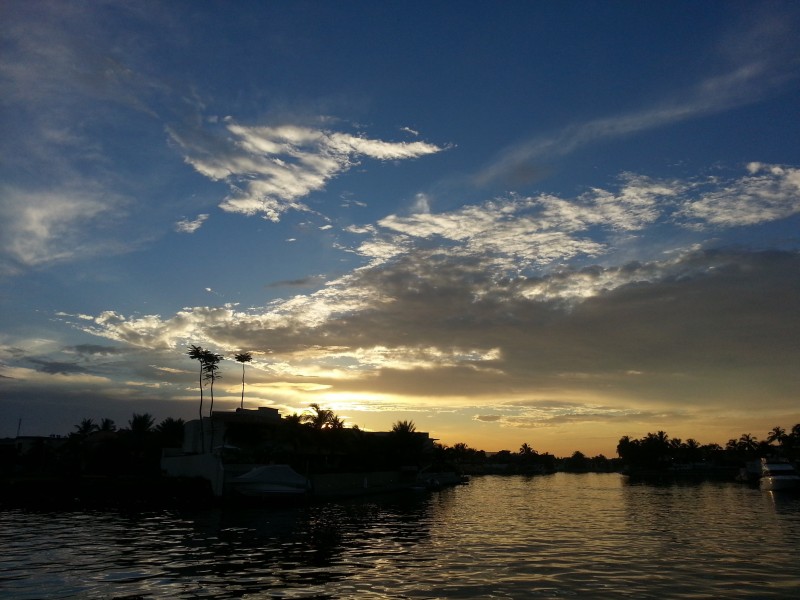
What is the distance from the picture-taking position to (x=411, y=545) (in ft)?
98.2

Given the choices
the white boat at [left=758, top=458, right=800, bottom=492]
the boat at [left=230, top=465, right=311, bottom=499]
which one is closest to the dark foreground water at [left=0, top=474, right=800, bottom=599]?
the boat at [left=230, top=465, right=311, bottom=499]

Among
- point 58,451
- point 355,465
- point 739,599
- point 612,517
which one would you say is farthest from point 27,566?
point 58,451

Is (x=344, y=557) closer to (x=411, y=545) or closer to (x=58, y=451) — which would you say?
(x=411, y=545)

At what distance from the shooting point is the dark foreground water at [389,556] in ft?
62.4

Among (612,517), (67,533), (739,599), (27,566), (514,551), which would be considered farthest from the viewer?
(612,517)

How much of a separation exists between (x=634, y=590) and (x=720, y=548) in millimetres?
12537

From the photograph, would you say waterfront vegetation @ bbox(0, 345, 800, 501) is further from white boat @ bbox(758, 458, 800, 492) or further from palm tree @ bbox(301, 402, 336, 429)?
white boat @ bbox(758, 458, 800, 492)

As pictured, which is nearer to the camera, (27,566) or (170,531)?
(27,566)

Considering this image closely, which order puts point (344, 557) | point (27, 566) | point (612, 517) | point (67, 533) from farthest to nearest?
point (612, 517) < point (67, 533) < point (344, 557) < point (27, 566)

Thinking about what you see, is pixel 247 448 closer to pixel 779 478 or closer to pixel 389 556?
pixel 389 556

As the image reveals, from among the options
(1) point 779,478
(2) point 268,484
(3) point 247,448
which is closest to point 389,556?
(2) point 268,484

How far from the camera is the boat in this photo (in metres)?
52.3

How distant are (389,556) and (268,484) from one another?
1169 inches

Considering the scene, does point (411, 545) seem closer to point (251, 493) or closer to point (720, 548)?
point (720, 548)
